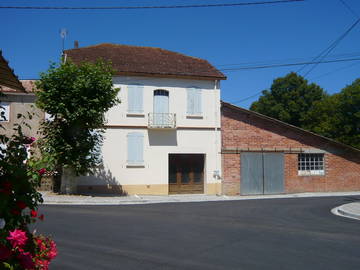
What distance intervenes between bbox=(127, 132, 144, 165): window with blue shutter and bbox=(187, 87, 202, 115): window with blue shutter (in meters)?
3.24

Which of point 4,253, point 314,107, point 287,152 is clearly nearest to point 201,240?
point 4,253

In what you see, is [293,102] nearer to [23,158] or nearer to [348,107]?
[348,107]

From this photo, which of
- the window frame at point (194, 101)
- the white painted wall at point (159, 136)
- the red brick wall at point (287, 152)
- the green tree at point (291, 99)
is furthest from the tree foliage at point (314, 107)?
the window frame at point (194, 101)

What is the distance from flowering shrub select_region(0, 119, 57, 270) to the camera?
316cm

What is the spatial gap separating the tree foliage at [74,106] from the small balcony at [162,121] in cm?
318

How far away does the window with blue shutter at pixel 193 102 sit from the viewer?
2167 cm

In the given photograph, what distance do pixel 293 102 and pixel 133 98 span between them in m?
31.1

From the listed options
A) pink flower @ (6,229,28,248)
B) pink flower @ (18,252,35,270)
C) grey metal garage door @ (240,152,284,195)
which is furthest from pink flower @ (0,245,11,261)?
grey metal garage door @ (240,152,284,195)

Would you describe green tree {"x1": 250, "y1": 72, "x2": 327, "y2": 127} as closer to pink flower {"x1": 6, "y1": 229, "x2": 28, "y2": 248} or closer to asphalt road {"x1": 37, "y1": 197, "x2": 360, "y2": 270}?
asphalt road {"x1": 37, "y1": 197, "x2": 360, "y2": 270}

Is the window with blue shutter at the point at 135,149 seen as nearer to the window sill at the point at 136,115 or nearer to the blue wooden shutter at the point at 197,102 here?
the window sill at the point at 136,115

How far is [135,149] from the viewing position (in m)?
20.8

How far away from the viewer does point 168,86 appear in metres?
21.5

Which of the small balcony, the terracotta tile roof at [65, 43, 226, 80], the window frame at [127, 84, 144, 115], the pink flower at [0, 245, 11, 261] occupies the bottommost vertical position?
the pink flower at [0, 245, 11, 261]

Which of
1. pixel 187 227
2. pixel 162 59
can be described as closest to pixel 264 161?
pixel 162 59
